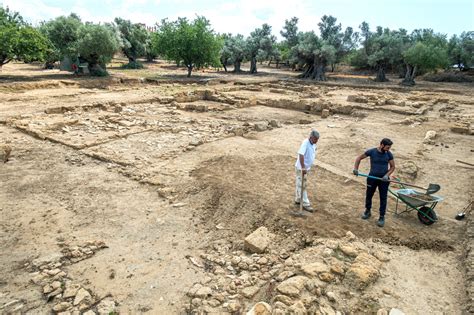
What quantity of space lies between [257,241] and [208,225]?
50.9 inches

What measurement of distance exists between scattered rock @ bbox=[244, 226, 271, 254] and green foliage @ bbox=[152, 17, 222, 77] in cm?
2950

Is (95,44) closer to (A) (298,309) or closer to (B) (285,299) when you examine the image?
(B) (285,299)

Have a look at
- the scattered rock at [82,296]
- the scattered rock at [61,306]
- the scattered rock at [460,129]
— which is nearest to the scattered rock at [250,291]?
the scattered rock at [82,296]

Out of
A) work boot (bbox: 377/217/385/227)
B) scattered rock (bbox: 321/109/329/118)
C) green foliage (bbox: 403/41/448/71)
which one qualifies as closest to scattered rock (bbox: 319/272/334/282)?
work boot (bbox: 377/217/385/227)

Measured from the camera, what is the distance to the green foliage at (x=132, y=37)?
40094 millimetres

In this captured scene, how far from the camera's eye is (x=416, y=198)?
19.7 feet

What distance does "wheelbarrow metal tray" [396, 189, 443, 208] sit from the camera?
5.95 metres

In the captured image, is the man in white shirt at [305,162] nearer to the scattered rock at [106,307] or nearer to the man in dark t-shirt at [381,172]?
the man in dark t-shirt at [381,172]

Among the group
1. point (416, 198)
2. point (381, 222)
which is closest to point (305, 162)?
point (381, 222)

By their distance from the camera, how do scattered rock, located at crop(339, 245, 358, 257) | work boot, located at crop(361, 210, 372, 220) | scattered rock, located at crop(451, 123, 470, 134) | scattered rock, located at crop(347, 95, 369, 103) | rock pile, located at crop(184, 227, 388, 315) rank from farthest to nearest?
scattered rock, located at crop(347, 95, 369, 103)
scattered rock, located at crop(451, 123, 470, 134)
work boot, located at crop(361, 210, 372, 220)
scattered rock, located at crop(339, 245, 358, 257)
rock pile, located at crop(184, 227, 388, 315)

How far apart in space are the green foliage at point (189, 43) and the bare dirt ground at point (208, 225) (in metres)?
20.9

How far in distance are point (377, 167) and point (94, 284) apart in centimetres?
524

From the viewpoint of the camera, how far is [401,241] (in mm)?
5504

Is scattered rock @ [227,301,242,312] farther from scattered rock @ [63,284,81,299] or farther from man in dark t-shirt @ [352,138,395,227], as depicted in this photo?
man in dark t-shirt @ [352,138,395,227]
